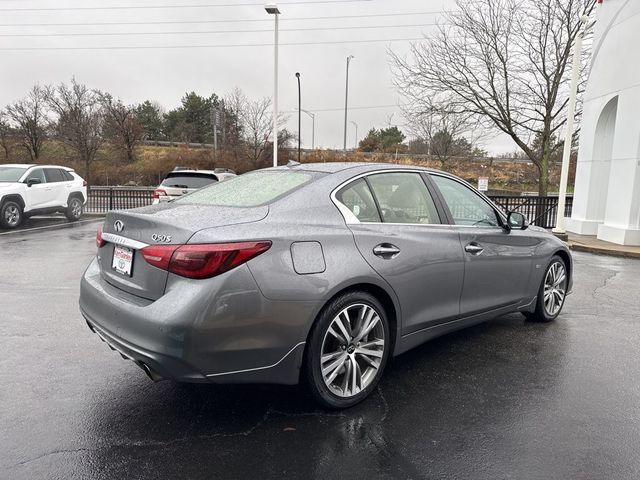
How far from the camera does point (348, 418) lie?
3.02 metres

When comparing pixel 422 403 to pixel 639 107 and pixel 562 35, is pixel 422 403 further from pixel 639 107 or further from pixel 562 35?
pixel 562 35

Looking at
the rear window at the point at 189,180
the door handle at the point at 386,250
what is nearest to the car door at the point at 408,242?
the door handle at the point at 386,250

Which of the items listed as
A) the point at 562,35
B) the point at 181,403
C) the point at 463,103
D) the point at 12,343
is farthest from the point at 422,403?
the point at 562,35

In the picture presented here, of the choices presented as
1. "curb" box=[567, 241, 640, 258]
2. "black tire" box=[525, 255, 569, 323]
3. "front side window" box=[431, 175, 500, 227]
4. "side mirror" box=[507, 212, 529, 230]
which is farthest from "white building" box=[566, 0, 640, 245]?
"front side window" box=[431, 175, 500, 227]

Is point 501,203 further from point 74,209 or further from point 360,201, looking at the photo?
point 360,201

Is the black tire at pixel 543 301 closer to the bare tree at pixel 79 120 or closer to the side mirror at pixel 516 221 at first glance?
the side mirror at pixel 516 221

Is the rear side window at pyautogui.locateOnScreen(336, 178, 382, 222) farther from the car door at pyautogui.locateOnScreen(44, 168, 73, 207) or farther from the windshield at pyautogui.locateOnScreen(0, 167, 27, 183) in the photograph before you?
the car door at pyautogui.locateOnScreen(44, 168, 73, 207)

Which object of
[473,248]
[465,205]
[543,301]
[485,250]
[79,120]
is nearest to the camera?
[473,248]

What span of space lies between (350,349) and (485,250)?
5.39 feet

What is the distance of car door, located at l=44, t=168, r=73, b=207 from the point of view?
13.8 meters

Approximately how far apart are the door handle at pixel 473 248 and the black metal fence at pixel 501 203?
12995mm

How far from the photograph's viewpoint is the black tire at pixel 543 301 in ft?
A: 16.1

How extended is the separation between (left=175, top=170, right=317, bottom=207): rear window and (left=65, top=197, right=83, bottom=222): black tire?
12606mm

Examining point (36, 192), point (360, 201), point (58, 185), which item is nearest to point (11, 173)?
point (36, 192)
